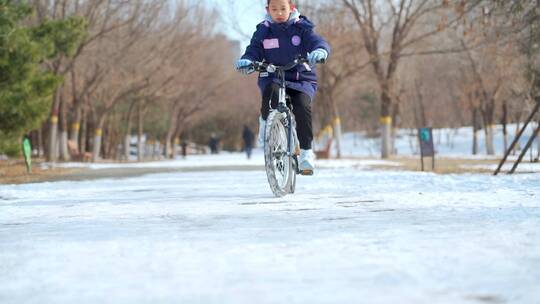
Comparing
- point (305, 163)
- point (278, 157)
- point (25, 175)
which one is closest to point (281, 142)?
point (278, 157)

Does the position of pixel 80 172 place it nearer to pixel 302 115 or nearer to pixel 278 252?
pixel 302 115

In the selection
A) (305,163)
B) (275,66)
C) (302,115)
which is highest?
(275,66)

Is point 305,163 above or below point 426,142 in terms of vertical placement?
below

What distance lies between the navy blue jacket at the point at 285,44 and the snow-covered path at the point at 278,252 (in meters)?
1.54

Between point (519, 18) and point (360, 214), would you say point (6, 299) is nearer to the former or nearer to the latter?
point (360, 214)

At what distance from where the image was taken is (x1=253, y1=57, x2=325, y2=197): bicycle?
7336 mm

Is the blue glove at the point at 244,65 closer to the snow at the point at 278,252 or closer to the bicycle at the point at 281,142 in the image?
the bicycle at the point at 281,142

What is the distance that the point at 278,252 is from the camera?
367 cm

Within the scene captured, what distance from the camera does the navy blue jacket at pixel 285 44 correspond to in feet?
24.8

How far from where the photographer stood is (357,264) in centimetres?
329

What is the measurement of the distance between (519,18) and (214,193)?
7.25m

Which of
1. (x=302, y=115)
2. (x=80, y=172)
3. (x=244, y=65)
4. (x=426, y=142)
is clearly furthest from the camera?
(x=80, y=172)

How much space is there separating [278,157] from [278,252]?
3933 millimetres

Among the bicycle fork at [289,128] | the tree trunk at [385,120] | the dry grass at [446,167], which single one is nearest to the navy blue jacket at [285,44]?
the bicycle fork at [289,128]
